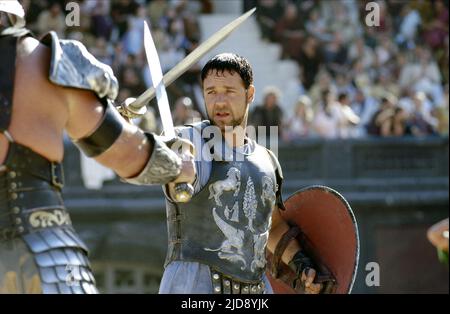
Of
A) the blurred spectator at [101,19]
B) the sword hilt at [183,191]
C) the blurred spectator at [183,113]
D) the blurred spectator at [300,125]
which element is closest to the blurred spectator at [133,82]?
the blurred spectator at [101,19]

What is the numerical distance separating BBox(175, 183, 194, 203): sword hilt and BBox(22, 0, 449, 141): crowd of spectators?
8143 mm

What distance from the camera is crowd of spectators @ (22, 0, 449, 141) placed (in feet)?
50.2

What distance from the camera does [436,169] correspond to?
15852mm

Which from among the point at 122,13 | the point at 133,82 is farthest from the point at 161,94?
the point at 122,13

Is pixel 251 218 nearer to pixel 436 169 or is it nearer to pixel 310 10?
pixel 436 169

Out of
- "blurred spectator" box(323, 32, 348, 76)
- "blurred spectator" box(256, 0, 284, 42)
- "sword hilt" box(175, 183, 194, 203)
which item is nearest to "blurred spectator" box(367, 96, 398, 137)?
"blurred spectator" box(323, 32, 348, 76)

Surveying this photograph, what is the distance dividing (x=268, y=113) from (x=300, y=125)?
2.44 ft

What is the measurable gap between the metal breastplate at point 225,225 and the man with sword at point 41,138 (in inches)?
36.0

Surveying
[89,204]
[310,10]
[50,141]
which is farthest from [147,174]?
[310,10]

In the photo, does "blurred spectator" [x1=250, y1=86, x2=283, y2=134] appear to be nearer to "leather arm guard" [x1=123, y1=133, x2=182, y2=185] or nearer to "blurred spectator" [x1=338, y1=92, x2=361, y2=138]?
"blurred spectator" [x1=338, y1=92, x2=361, y2=138]

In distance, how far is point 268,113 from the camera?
14664 mm

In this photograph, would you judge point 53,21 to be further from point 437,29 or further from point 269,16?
point 437,29

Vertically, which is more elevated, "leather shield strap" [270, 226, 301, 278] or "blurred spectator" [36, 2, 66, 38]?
"blurred spectator" [36, 2, 66, 38]
